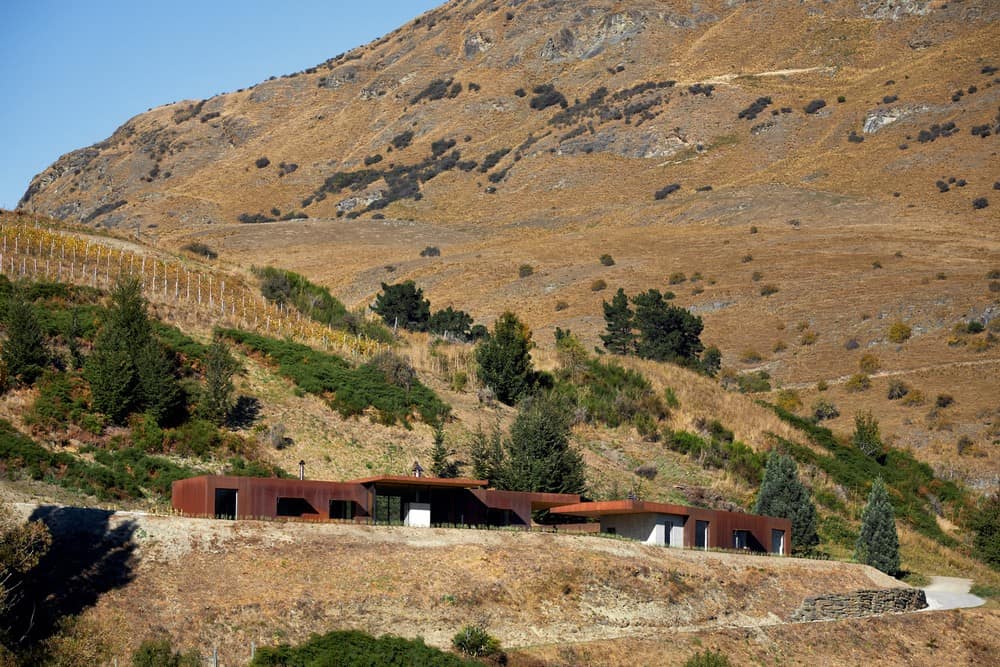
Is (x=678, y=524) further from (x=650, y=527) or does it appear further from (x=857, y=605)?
(x=857, y=605)

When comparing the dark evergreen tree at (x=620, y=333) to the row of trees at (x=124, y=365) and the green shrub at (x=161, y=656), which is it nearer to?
the row of trees at (x=124, y=365)

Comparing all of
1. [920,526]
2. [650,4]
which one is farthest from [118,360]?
[650,4]

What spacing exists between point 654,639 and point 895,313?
2515 inches

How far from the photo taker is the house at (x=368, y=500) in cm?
3744

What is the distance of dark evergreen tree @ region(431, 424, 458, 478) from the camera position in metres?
49.6

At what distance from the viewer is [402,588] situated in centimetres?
3334

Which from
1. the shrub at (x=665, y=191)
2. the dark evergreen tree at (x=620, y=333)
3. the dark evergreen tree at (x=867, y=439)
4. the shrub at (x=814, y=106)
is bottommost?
the dark evergreen tree at (x=867, y=439)

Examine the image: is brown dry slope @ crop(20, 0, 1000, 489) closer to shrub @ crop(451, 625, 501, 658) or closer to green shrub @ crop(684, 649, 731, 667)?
green shrub @ crop(684, 649, 731, 667)

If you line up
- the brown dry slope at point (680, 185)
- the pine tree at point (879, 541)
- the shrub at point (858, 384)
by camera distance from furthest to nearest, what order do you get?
1. the brown dry slope at point (680, 185)
2. the shrub at point (858, 384)
3. the pine tree at point (879, 541)

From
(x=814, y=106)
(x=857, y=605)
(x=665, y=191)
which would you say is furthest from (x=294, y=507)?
(x=814, y=106)

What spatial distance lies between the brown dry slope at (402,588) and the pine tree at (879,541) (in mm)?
10175

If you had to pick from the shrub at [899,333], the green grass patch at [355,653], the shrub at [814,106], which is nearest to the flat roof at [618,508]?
the green grass patch at [355,653]

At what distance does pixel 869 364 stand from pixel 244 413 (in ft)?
168

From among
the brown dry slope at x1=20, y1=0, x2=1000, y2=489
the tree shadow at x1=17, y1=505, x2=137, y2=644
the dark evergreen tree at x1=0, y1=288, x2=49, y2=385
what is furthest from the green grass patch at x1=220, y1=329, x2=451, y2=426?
the brown dry slope at x1=20, y1=0, x2=1000, y2=489
